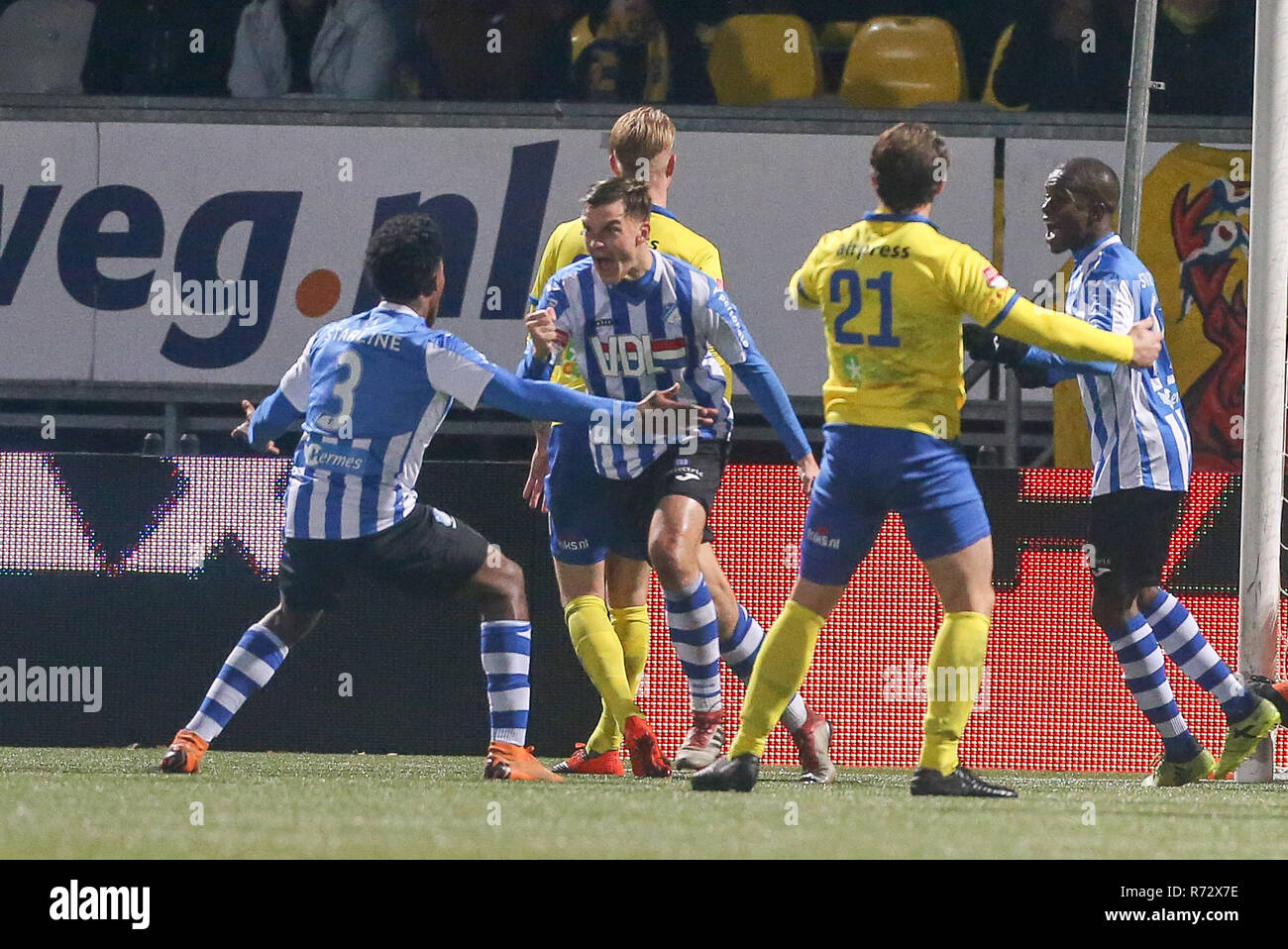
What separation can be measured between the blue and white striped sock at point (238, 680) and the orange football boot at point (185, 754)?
22 mm

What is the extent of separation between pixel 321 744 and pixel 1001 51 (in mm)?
5090

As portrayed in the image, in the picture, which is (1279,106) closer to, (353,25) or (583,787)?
(583,787)

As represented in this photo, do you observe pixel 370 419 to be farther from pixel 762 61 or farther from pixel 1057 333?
pixel 762 61

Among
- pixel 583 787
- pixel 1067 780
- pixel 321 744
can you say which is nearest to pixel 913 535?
pixel 583 787

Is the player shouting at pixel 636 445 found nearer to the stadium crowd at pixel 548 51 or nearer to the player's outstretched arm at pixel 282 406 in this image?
the player's outstretched arm at pixel 282 406

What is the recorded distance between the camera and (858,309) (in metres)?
6.21

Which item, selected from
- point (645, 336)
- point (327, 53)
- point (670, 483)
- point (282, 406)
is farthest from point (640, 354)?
point (327, 53)

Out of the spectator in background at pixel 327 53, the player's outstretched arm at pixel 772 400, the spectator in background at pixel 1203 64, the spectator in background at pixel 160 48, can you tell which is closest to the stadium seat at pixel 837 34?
the spectator in background at pixel 1203 64

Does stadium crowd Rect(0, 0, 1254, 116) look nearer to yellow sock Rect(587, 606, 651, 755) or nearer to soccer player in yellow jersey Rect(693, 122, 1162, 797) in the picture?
yellow sock Rect(587, 606, 651, 755)

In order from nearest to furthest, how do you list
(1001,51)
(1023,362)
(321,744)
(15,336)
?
(1023,362)
(321,744)
(15,336)
(1001,51)

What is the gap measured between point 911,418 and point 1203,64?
5780 mm

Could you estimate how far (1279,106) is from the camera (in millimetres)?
7836

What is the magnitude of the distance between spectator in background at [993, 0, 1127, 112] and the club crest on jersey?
14.9 ft

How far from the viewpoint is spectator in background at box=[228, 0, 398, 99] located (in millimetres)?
11188
